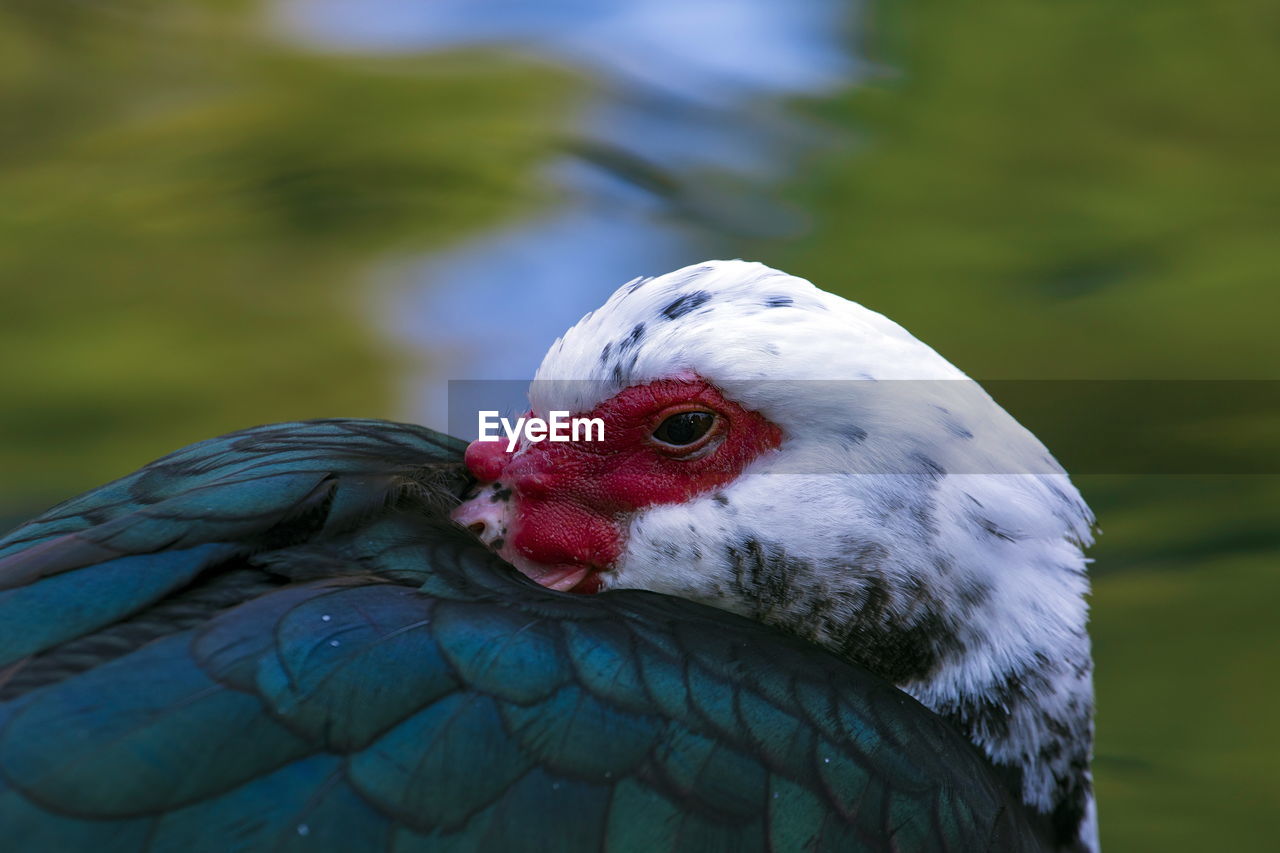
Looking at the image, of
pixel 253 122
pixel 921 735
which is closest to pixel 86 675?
pixel 921 735

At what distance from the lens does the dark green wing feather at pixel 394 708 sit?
4.85ft

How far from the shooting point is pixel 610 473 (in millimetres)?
2107

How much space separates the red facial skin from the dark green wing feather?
0.19 metres

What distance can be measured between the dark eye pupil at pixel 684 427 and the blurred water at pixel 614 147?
1.66m

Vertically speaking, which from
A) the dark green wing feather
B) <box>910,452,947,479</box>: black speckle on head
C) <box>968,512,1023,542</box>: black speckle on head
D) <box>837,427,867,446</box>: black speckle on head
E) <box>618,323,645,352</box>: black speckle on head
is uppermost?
<box>618,323,645,352</box>: black speckle on head

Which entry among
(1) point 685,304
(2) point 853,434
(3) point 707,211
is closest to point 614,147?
(3) point 707,211

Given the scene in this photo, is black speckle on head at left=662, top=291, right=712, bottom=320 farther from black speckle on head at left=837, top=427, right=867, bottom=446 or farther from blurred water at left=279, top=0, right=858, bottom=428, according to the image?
blurred water at left=279, top=0, right=858, bottom=428

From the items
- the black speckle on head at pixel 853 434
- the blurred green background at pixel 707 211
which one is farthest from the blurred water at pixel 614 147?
the black speckle on head at pixel 853 434

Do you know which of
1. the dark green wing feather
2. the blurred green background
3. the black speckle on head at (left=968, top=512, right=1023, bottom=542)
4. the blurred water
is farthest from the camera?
the blurred water

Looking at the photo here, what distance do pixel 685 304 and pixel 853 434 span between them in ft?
1.03

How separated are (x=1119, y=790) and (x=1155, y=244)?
81.2 inches

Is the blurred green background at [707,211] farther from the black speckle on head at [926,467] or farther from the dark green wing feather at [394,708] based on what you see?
the dark green wing feather at [394,708]

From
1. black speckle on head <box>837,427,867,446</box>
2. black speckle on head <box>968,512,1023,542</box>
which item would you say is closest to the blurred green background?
black speckle on head <box>968,512,1023,542</box>

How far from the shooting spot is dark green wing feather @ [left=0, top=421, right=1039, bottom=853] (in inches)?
58.2
